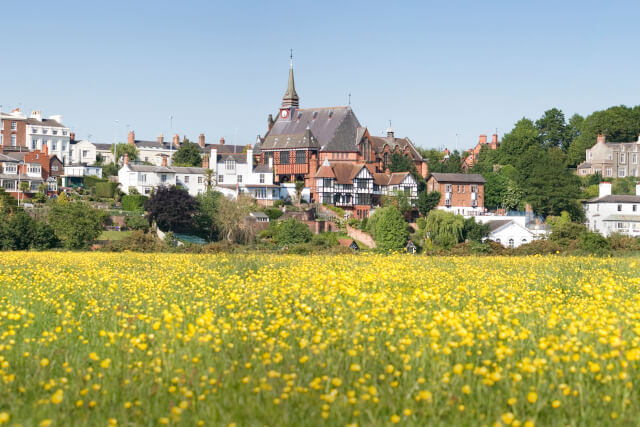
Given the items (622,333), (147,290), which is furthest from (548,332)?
(147,290)

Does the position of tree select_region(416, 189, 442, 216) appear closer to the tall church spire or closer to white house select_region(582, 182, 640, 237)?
white house select_region(582, 182, 640, 237)

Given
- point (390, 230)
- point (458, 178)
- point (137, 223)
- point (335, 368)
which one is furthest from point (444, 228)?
point (335, 368)

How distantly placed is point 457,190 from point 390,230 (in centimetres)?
2606

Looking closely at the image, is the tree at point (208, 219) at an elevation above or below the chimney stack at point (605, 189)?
below

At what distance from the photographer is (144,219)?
252 feet

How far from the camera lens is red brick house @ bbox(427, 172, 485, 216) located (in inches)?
4021

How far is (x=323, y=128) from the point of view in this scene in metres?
A: 110

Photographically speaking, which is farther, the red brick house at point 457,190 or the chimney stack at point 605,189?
the red brick house at point 457,190

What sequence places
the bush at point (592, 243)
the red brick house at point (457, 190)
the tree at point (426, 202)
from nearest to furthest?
the bush at point (592, 243) → the tree at point (426, 202) → the red brick house at point (457, 190)

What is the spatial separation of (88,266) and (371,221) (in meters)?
61.3

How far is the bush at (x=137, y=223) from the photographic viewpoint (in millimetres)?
74688

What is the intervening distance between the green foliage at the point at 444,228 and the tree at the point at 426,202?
1591 centimetres

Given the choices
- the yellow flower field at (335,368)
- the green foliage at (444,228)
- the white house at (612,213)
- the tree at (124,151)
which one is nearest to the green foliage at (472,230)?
the green foliage at (444,228)

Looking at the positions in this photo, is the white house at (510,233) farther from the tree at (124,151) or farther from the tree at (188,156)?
the tree at (124,151)
